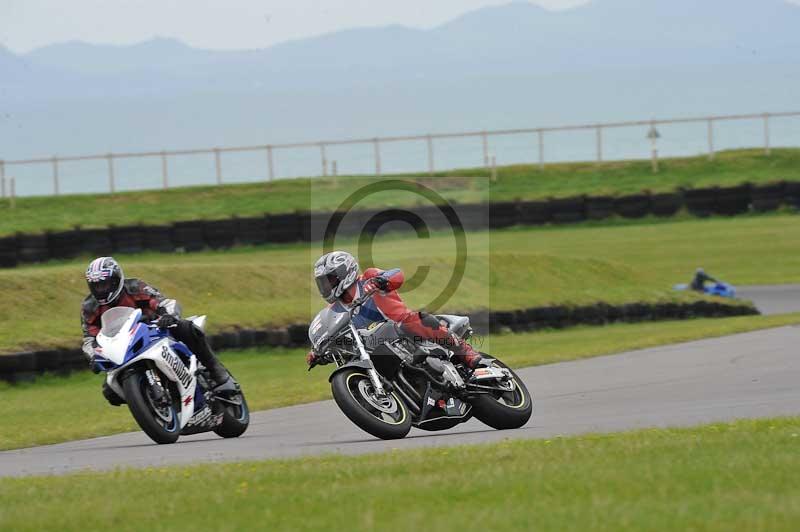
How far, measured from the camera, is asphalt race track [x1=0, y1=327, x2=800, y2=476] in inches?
402

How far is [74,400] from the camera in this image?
15.9m

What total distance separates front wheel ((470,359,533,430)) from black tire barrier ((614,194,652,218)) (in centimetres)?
2904

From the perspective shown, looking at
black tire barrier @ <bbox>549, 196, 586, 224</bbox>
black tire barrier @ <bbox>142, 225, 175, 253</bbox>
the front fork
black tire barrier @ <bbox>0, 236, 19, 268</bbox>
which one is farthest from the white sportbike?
black tire barrier @ <bbox>549, 196, 586, 224</bbox>

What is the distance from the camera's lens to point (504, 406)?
10.8 metres

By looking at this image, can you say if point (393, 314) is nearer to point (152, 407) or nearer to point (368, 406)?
point (368, 406)

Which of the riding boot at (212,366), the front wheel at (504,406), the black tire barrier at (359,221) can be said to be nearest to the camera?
the front wheel at (504,406)

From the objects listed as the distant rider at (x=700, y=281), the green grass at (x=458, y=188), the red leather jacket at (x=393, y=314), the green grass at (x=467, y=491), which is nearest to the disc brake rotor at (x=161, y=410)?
the red leather jacket at (x=393, y=314)

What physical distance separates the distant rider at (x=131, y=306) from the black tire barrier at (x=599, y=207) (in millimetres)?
28575

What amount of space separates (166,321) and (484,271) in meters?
16.4

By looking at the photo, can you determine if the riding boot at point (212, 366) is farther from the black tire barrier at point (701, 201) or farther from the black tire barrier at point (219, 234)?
the black tire barrier at point (701, 201)

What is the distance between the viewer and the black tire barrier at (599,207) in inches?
1547

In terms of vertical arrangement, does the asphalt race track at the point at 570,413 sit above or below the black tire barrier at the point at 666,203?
below

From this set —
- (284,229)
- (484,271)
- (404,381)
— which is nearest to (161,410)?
(404,381)

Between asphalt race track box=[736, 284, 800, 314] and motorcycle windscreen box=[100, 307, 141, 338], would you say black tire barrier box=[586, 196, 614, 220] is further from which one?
motorcycle windscreen box=[100, 307, 141, 338]
